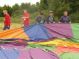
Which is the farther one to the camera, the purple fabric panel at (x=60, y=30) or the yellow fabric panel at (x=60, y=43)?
the purple fabric panel at (x=60, y=30)

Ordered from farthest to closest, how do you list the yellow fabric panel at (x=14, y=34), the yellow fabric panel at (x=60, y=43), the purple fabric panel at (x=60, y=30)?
the purple fabric panel at (x=60, y=30) → the yellow fabric panel at (x=14, y=34) → the yellow fabric panel at (x=60, y=43)

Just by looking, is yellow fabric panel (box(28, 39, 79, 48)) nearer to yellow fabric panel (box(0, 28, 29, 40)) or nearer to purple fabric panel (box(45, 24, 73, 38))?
purple fabric panel (box(45, 24, 73, 38))

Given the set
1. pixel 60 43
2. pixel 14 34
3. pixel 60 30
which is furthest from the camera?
pixel 60 30

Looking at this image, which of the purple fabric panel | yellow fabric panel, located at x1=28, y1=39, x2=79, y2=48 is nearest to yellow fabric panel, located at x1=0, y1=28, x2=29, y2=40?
the purple fabric panel

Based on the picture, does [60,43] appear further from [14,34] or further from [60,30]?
[14,34]

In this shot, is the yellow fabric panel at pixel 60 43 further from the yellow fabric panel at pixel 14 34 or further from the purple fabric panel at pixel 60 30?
the yellow fabric panel at pixel 14 34

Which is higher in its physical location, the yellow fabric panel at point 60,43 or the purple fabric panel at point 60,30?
the purple fabric panel at point 60,30

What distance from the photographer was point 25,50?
315 inches

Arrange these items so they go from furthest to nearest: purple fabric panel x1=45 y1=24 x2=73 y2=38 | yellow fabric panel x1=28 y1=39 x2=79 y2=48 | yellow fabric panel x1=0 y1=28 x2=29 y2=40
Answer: purple fabric panel x1=45 y1=24 x2=73 y2=38 → yellow fabric panel x1=0 y1=28 x2=29 y2=40 → yellow fabric panel x1=28 y1=39 x2=79 y2=48

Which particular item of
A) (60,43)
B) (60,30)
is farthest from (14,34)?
(60,43)

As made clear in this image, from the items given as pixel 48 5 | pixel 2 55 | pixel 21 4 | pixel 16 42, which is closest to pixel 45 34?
pixel 16 42

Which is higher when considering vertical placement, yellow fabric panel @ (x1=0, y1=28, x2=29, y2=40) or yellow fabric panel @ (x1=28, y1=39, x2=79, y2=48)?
yellow fabric panel @ (x1=0, y1=28, x2=29, y2=40)

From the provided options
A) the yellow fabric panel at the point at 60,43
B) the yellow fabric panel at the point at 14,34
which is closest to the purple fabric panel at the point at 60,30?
the yellow fabric panel at the point at 60,43

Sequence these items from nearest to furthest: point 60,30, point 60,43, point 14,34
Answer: point 60,43 → point 14,34 → point 60,30
